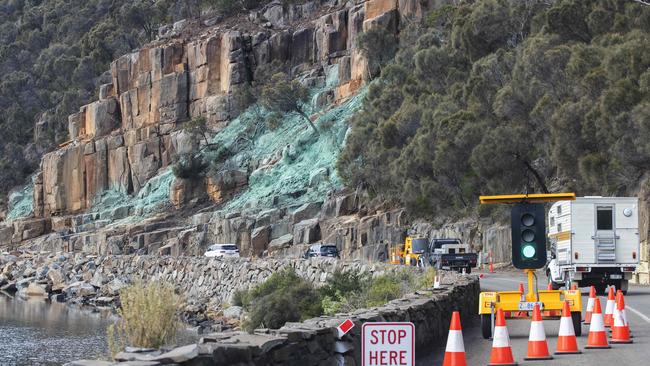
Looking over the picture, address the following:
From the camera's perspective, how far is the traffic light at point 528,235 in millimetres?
15898

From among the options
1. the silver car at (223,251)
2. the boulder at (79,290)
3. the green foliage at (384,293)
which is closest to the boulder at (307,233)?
the silver car at (223,251)

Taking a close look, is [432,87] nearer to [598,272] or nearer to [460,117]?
[460,117]

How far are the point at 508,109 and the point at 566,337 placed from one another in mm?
Result: 38600

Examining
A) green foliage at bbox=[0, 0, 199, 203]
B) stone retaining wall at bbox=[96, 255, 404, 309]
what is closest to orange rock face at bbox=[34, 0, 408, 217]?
green foliage at bbox=[0, 0, 199, 203]

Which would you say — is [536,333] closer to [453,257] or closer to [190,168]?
[453,257]

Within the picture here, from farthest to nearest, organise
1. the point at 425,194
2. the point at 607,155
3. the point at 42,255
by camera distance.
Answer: the point at 42,255 → the point at 425,194 → the point at 607,155

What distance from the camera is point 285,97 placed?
88188 millimetres

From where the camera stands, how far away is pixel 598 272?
3080 cm

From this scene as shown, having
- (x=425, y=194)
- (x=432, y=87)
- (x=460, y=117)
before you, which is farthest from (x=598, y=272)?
(x=432, y=87)

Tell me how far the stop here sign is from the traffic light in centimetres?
597

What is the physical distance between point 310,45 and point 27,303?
1781 inches

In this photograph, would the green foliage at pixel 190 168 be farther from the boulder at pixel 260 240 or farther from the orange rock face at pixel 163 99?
the boulder at pixel 260 240

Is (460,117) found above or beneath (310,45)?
beneath

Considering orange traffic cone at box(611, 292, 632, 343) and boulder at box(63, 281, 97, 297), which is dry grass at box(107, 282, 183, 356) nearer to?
orange traffic cone at box(611, 292, 632, 343)
